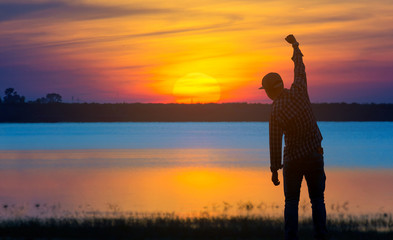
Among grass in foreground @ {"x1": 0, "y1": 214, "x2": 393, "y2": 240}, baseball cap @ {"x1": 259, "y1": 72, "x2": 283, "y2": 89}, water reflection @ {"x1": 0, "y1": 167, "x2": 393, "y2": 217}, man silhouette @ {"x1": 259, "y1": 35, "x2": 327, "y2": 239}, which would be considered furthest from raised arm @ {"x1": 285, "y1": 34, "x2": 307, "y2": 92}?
water reflection @ {"x1": 0, "y1": 167, "x2": 393, "y2": 217}

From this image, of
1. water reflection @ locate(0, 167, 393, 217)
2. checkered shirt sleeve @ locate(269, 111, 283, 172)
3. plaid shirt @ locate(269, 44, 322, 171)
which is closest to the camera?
plaid shirt @ locate(269, 44, 322, 171)

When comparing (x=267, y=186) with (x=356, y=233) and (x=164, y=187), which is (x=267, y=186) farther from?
(x=356, y=233)

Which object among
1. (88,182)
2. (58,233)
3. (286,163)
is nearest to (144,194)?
(88,182)

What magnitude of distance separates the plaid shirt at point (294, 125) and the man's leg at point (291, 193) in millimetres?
132

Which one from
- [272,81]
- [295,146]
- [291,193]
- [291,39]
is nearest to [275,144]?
[295,146]

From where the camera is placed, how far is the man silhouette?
6812mm

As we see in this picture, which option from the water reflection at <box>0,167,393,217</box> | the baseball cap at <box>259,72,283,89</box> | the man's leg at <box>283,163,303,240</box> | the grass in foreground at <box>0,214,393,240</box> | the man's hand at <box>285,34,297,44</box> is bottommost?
the water reflection at <box>0,167,393,217</box>

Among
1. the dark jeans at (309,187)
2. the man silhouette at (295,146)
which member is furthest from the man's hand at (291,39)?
the dark jeans at (309,187)

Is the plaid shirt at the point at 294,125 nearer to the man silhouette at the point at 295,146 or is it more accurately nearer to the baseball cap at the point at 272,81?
the man silhouette at the point at 295,146

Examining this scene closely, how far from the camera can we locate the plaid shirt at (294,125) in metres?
6.80

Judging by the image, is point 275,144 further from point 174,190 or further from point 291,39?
point 174,190

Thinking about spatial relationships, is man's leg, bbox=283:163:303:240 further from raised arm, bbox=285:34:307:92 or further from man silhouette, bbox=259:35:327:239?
raised arm, bbox=285:34:307:92

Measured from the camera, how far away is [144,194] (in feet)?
79.6

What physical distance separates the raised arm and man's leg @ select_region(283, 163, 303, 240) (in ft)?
2.96
